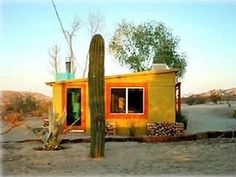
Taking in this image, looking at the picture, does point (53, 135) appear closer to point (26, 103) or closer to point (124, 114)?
point (124, 114)

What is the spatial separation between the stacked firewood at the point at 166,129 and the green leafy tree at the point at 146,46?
15.5 metres

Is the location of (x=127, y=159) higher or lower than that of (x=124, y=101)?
lower

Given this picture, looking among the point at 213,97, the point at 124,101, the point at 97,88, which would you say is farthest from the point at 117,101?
the point at 213,97

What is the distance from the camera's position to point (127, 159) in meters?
11.6

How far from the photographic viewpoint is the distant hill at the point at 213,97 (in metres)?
34.6

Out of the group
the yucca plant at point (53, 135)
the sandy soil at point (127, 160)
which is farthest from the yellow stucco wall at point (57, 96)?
the yucca plant at point (53, 135)

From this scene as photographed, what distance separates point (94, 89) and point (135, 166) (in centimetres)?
270

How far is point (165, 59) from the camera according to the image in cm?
3253

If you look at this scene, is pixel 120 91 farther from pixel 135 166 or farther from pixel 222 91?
pixel 222 91

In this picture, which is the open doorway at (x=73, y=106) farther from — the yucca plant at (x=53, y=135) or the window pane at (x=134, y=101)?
the yucca plant at (x=53, y=135)

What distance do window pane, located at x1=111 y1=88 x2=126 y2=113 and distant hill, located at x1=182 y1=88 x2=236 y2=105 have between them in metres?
15.7

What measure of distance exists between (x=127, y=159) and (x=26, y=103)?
18.3 meters

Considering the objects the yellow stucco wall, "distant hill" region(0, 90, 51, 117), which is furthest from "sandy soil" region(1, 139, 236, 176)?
"distant hill" region(0, 90, 51, 117)

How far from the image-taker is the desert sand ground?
9789 millimetres
